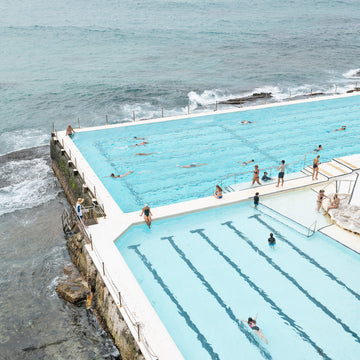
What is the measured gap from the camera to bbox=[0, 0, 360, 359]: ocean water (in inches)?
599

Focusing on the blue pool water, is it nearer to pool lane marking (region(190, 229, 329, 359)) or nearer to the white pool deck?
pool lane marking (region(190, 229, 329, 359))

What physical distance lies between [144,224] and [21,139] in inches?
764

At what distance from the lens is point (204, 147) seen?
2255 cm

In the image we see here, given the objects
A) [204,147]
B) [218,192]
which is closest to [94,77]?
[204,147]

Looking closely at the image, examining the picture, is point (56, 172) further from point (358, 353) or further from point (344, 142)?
point (358, 353)

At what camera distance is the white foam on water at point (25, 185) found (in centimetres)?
2191

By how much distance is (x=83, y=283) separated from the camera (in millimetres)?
14734

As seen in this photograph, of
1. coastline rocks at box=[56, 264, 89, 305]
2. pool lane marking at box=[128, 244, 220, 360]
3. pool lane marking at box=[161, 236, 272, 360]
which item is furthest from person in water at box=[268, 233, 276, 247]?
coastline rocks at box=[56, 264, 89, 305]

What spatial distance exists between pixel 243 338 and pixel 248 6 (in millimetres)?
106465

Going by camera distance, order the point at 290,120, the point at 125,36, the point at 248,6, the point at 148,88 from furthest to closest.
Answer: the point at 248,6
the point at 125,36
the point at 148,88
the point at 290,120

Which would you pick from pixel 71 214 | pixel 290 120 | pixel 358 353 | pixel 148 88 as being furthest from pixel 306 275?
pixel 148 88

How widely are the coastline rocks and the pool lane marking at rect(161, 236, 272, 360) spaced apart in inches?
131

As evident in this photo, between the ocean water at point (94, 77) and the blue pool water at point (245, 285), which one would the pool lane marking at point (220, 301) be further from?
the ocean water at point (94, 77)

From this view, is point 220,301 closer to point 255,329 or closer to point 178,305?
point 178,305
